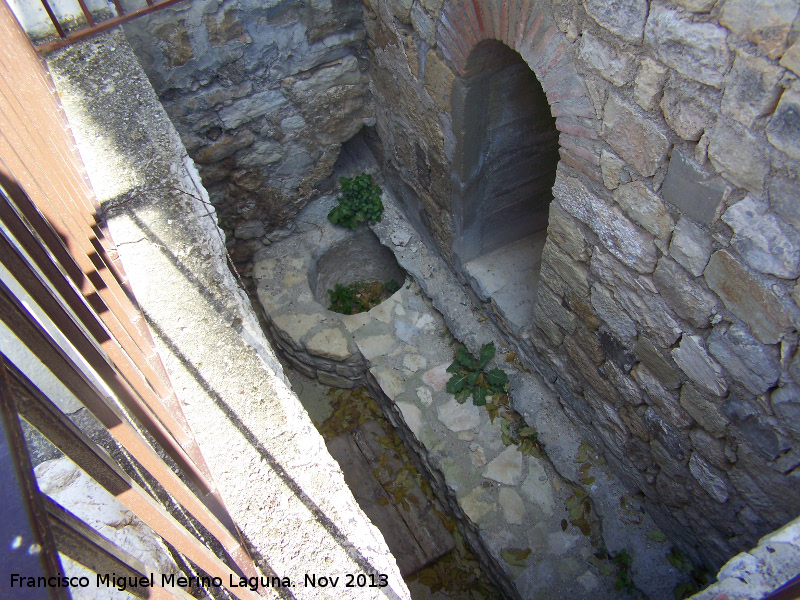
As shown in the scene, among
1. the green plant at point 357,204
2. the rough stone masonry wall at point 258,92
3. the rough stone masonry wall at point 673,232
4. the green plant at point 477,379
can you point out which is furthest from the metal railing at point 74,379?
the green plant at point 357,204

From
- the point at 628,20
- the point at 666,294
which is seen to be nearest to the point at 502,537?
the point at 666,294

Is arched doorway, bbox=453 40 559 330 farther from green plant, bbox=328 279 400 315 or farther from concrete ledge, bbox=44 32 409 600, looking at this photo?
concrete ledge, bbox=44 32 409 600

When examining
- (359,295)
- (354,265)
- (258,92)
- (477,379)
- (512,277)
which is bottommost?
(477,379)

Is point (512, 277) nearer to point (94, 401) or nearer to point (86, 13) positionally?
point (86, 13)

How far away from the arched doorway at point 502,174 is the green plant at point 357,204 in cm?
99

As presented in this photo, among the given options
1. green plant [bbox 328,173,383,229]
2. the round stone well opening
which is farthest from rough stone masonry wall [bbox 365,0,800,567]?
the round stone well opening

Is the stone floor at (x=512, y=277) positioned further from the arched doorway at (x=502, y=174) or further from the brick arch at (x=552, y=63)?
the brick arch at (x=552, y=63)

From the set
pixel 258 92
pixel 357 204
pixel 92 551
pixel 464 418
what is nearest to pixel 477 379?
pixel 464 418

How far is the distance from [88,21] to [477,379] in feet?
10.1

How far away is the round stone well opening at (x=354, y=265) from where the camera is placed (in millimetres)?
4594

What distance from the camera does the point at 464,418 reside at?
11.8ft

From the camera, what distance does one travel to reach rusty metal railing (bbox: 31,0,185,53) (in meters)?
2.88

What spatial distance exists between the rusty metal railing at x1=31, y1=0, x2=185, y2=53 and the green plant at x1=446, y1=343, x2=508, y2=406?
9.37 ft

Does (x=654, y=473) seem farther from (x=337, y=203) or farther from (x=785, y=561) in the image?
(x=337, y=203)
